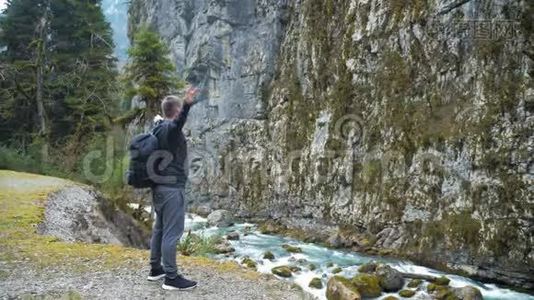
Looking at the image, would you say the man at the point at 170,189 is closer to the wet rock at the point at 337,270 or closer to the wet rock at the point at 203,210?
the wet rock at the point at 337,270

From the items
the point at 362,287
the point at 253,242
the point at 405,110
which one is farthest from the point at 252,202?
the point at 362,287

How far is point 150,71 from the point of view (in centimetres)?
2047

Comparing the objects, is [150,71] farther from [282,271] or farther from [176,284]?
[176,284]

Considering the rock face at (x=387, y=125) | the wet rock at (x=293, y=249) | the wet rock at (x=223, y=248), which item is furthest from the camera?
the wet rock at (x=293, y=249)

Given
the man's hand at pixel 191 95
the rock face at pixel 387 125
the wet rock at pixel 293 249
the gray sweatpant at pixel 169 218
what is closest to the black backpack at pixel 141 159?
the gray sweatpant at pixel 169 218

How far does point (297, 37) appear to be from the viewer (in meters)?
39.8

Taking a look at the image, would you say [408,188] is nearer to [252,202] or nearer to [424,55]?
[424,55]

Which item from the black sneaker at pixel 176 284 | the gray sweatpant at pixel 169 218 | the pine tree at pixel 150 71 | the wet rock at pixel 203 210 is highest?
the pine tree at pixel 150 71

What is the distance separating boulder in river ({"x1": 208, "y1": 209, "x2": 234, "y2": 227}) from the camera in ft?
114

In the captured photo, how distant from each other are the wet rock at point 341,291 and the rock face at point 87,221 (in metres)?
5.91

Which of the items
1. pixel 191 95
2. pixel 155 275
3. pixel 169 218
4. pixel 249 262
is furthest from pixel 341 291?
pixel 191 95

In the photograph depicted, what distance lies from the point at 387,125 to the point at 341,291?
14.3 m

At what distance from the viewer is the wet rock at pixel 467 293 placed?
15395mm

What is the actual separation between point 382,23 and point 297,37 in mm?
12392
